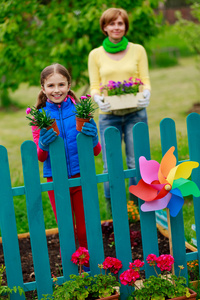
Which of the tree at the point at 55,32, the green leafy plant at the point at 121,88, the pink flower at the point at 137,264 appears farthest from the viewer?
the tree at the point at 55,32

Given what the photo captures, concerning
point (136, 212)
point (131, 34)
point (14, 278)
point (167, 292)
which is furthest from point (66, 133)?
point (131, 34)

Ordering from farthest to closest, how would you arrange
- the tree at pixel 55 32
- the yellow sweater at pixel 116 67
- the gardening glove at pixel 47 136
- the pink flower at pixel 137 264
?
1. the tree at pixel 55 32
2. the yellow sweater at pixel 116 67
3. the pink flower at pixel 137 264
4. the gardening glove at pixel 47 136

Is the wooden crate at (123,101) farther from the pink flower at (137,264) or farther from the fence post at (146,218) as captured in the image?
the pink flower at (137,264)

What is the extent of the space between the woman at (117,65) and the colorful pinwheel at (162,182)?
4.40 feet

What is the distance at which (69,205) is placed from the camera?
271 centimetres

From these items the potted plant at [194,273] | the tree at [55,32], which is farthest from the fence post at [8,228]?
the tree at [55,32]

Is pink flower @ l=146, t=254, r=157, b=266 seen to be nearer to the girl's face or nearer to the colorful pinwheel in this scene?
the colorful pinwheel

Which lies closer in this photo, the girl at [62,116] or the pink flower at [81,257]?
the pink flower at [81,257]

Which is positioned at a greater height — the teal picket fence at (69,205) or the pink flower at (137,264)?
the teal picket fence at (69,205)

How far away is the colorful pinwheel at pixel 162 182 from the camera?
8.87 feet

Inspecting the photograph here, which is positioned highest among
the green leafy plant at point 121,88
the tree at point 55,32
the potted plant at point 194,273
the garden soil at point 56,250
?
the tree at point 55,32

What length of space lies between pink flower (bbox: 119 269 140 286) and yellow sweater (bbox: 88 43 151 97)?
1872 mm

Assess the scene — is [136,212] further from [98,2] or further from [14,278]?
[98,2]

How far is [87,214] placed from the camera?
2.74m
